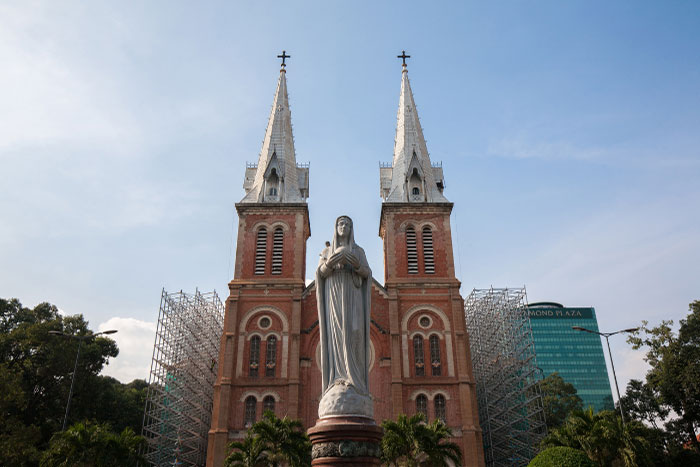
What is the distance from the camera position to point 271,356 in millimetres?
29078

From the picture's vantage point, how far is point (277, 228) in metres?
32.8

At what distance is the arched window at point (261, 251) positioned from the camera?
31.5 meters

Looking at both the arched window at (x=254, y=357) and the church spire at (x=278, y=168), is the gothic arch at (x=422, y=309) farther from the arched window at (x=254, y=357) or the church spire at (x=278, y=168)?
the church spire at (x=278, y=168)

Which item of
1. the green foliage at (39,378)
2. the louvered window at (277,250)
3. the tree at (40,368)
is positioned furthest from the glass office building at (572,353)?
the tree at (40,368)

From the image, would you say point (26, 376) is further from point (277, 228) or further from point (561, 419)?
point (561, 419)

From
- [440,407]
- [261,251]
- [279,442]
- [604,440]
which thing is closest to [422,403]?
[440,407]

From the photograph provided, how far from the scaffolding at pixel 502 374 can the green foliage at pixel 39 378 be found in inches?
881

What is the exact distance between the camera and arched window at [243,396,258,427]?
27375 mm

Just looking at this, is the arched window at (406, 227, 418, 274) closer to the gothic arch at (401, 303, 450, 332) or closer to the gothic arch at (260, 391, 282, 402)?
the gothic arch at (401, 303, 450, 332)

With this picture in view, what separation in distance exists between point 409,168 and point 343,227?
89.9 ft

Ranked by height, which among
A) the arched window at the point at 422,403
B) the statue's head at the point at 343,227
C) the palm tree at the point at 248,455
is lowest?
the palm tree at the point at 248,455

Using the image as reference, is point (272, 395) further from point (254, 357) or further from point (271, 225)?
point (271, 225)

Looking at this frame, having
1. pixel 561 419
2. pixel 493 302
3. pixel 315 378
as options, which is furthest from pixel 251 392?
pixel 561 419

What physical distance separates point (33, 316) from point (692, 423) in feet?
118
